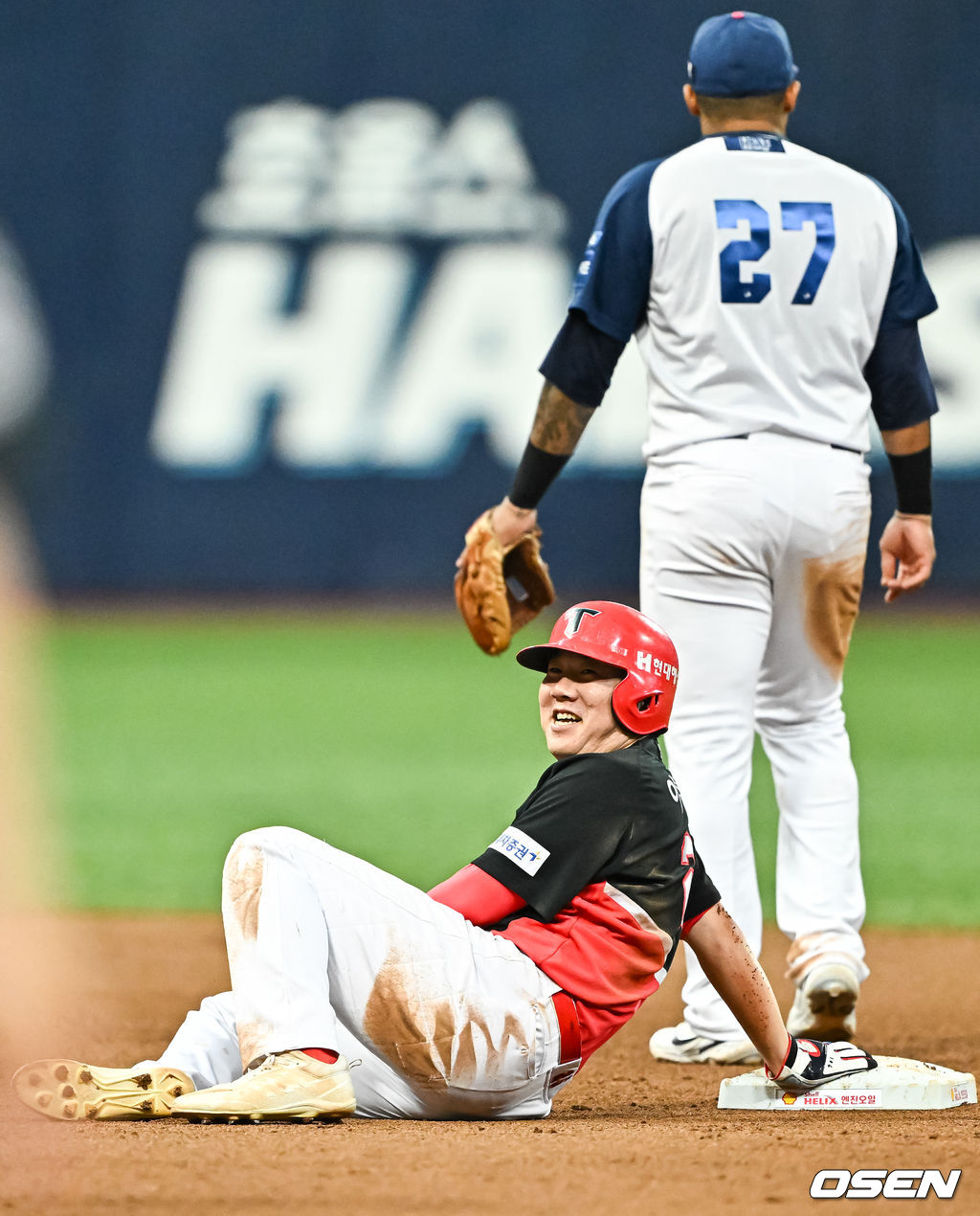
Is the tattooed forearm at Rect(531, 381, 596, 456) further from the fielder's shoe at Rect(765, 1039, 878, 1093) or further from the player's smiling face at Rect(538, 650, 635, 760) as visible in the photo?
the fielder's shoe at Rect(765, 1039, 878, 1093)

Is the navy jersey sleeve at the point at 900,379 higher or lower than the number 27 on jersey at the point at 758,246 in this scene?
lower

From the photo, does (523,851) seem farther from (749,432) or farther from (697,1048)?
(749,432)

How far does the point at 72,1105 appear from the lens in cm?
280

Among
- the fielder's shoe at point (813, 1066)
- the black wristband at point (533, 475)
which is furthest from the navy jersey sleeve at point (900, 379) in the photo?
the fielder's shoe at point (813, 1066)

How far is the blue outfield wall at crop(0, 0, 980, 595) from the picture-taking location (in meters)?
14.6

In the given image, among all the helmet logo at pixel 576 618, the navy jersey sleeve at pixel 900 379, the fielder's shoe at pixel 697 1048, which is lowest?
the fielder's shoe at pixel 697 1048

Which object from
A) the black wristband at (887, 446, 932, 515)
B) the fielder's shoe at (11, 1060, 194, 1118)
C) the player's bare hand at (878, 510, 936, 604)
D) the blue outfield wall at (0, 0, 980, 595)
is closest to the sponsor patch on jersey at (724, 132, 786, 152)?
the black wristband at (887, 446, 932, 515)

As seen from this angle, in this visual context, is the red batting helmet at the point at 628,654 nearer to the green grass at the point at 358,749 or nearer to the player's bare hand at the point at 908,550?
the player's bare hand at the point at 908,550

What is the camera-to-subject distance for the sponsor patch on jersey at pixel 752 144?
12.5 feet

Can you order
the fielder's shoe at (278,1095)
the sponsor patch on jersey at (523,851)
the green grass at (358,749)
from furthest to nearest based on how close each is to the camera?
the green grass at (358,749) → the sponsor patch on jersey at (523,851) → the fielder's shoe at (278,1095)

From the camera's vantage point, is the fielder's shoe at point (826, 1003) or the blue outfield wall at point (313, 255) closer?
the fielder's shoe at point (826, 1003)

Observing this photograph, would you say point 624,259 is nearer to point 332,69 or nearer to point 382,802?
point 382,802

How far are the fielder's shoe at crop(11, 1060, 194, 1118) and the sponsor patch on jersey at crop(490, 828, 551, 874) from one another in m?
0.66

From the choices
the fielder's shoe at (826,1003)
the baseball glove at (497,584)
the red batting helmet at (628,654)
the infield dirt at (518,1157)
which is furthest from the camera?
the baseball glove at (497,584)
